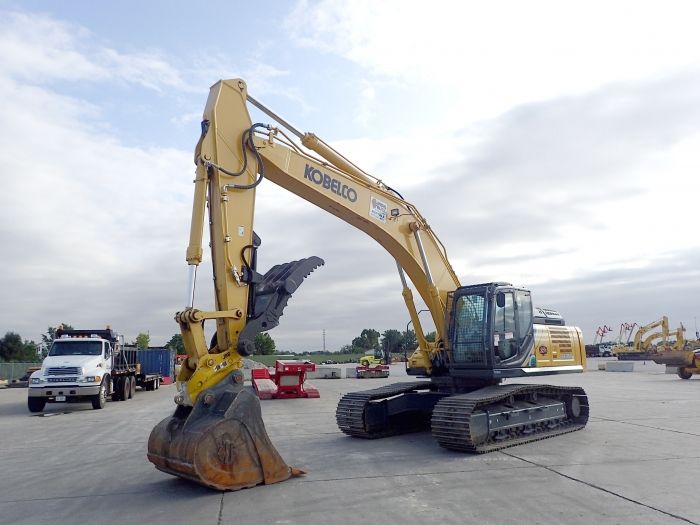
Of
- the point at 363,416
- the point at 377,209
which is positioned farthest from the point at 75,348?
the point at 377,209

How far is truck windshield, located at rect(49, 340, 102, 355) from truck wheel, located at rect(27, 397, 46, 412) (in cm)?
166

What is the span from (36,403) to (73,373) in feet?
4.79

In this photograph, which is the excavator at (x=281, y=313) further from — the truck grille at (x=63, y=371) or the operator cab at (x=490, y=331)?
the truck grille at (x=63, y=371)

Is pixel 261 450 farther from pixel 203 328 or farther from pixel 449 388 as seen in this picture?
pixel 449 388

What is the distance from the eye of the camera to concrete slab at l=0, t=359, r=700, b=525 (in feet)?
20.4

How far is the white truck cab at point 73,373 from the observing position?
58.9 ft

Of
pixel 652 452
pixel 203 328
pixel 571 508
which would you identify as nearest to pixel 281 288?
pixel 203 328

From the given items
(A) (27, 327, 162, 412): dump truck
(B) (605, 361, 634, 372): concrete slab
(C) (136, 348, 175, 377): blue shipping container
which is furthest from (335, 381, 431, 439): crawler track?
(B) (605, 361, 634, 372): concrete slab

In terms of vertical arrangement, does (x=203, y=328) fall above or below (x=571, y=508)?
above

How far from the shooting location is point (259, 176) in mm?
8641

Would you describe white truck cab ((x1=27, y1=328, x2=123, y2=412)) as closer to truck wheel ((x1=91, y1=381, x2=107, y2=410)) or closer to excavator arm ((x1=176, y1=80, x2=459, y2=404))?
truck wheel ((x1=91, y1=381, x2=107, y2=410))

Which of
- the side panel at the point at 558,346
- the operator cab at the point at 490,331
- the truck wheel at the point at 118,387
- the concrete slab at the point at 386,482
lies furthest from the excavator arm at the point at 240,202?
the truck wheel at the point at 118,387

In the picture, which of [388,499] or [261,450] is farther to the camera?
[261,450]

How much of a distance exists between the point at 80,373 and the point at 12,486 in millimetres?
10921
